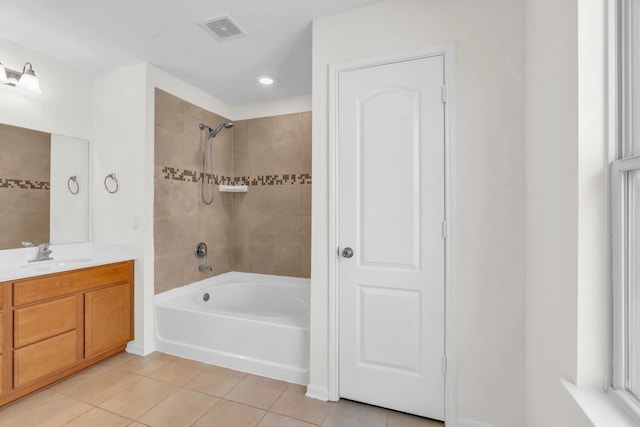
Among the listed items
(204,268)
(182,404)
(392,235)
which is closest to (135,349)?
(204,268)

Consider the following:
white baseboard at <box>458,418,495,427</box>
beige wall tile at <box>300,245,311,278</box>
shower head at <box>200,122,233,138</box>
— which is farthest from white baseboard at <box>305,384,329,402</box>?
shower head at <box>200,122,233,138</box>

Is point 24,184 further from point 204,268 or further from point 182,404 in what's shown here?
point 182,404

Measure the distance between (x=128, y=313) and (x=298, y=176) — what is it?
80.5 inches

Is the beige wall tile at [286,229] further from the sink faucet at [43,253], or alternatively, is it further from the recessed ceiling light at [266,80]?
the sink faucet at [43,253]

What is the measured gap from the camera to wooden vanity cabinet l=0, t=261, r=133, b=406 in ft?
6.30

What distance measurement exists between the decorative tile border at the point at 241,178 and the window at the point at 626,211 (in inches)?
104

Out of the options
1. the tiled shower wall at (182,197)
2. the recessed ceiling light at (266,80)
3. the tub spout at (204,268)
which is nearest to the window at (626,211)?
the recessed ceiling light at (266,80)

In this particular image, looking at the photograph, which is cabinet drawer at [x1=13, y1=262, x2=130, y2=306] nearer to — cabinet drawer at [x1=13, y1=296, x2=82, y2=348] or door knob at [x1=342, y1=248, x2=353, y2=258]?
cabinet drawer at [x1=13, y1=296, x2=82, y2=348]

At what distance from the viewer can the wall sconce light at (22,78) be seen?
2205 millimetres

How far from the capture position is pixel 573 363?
3.36ft

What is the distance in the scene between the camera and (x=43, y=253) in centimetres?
248

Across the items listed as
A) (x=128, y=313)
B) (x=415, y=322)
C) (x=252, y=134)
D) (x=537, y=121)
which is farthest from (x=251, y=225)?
(x=537, y=121)

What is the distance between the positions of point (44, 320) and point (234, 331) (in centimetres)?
125

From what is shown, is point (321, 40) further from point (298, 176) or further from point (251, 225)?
point (251, 225)
